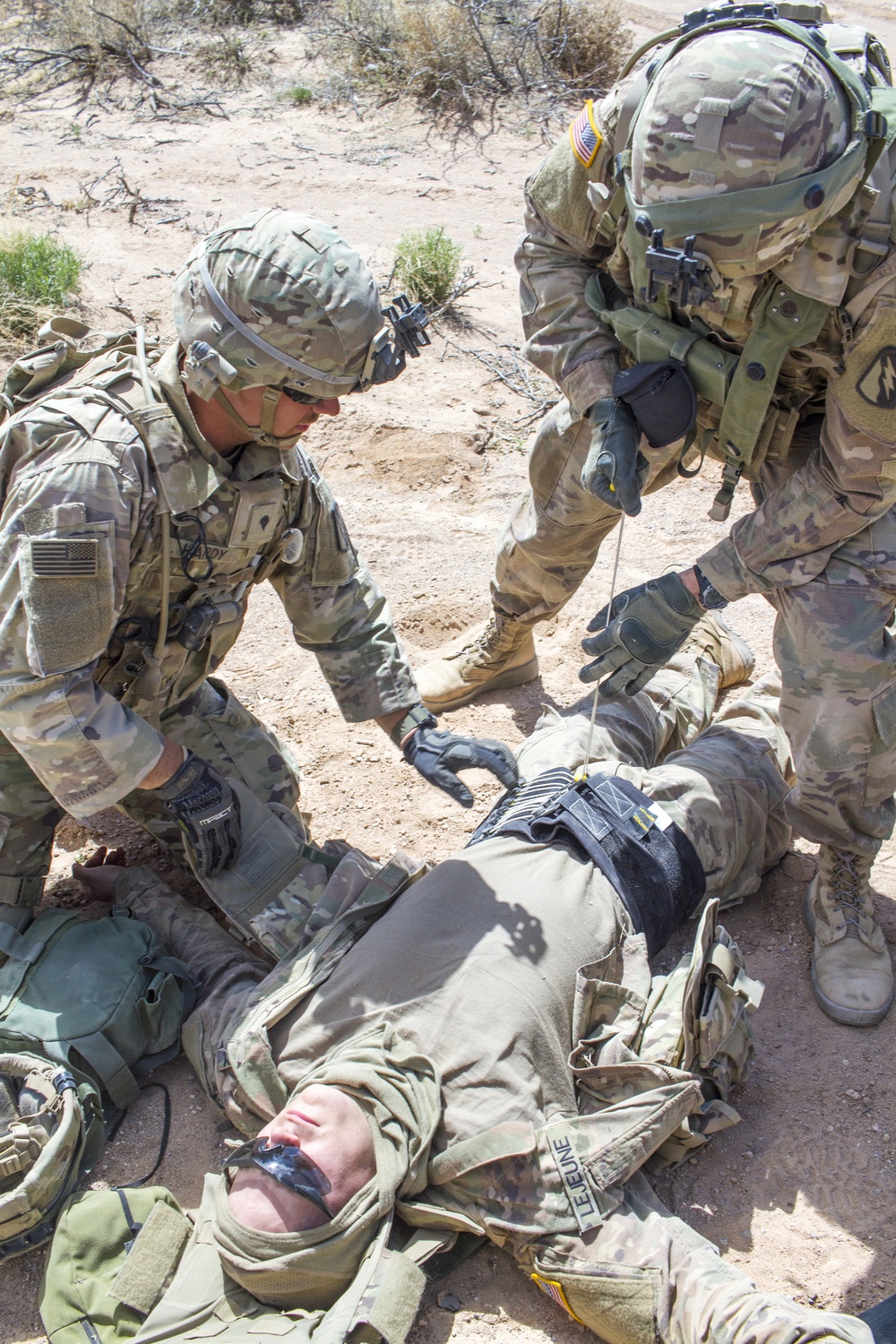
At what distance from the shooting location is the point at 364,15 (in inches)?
415

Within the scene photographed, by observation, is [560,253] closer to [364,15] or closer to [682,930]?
[682,930]

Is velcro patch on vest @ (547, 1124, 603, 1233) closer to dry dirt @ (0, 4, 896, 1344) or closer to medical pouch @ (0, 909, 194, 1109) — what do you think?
dry dirt @ (0, 4, 896, 1344)

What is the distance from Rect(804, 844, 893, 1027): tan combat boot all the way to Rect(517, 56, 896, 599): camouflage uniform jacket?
0.83 metres

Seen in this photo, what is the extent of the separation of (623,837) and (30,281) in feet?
17.0

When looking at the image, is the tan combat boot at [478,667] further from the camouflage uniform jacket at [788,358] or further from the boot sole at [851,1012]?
A: the boot sole at [851,1012]

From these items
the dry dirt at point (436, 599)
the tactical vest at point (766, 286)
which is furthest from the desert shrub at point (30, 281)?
the tactical vest at point (766, 286)

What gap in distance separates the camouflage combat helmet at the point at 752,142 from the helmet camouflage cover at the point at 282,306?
74 cm

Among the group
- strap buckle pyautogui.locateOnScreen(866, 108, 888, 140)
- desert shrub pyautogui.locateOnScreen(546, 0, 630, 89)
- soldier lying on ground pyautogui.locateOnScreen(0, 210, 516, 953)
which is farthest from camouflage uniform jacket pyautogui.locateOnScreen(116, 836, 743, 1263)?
desert shrub pyautogui.locateOnScreen(546, 0, 630, 89)

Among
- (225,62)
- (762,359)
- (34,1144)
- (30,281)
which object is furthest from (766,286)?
(225,62)

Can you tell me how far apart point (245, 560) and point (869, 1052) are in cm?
208

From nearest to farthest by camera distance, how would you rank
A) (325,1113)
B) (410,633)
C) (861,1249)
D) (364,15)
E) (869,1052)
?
(325,1113) < (861,1249) < (869,1052) < (410,633) < (364,15)

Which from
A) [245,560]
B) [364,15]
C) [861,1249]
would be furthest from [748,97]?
[364,15]

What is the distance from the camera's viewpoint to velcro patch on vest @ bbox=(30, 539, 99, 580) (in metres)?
2.44

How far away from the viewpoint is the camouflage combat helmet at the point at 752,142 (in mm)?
2424
